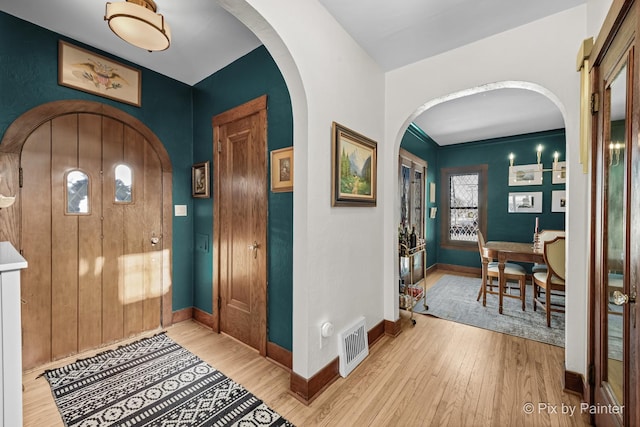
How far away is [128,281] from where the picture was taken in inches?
103

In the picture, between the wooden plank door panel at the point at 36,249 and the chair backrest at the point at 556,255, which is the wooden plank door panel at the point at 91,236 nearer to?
the wooden plank door panel at the point at 36,249

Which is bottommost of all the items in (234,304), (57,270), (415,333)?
(415,333)

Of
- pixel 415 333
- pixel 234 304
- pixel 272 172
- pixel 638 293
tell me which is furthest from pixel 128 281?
pixel 638 293

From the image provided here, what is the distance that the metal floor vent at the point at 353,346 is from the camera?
6.70ft

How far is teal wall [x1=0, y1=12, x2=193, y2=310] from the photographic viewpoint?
6.53 ft

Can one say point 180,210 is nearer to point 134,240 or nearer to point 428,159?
point 134,240

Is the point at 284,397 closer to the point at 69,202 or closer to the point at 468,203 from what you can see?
the point at 69,202

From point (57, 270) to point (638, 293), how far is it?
12.0 ft

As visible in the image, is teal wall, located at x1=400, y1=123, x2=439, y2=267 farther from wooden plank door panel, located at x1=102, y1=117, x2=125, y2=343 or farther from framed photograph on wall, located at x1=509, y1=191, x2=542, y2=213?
wooden plank door panel, located at x1=102, y1=117, x2=125, y2=343

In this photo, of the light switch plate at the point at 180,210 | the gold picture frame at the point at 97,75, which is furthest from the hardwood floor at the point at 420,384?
the gold picture frame at the point at 97,75

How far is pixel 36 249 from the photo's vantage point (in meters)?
2.11

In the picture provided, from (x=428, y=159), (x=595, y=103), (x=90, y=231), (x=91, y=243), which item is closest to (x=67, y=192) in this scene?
(x=90, y=231)

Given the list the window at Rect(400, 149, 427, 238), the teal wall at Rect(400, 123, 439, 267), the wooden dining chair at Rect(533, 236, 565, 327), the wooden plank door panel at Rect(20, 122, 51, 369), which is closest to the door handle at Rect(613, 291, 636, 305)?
the wooden dining chair at Rect(533, 236, 565, 327)

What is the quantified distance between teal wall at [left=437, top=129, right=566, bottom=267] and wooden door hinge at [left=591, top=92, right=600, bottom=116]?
4022mm
